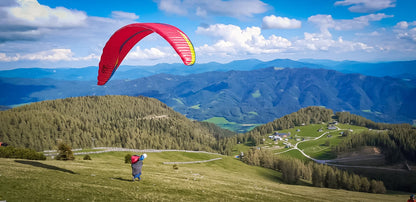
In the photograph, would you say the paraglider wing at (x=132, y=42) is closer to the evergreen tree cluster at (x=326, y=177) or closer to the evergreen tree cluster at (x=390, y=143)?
the evergreen tree cluster at (x=326, y=177)

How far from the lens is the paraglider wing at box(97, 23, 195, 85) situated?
78.4 ft

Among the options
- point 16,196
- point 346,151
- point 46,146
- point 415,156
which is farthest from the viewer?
point 346,151

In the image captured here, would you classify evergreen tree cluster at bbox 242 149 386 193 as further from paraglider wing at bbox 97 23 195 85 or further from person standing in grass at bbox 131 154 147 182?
paraglider wing at bbox 97 23 195 85

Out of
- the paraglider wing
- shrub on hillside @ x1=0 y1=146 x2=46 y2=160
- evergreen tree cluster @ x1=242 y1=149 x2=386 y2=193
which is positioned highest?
the paraglider wing

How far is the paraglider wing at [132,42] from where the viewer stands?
2389 centimetres

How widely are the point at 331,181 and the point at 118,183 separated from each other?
87311 mm

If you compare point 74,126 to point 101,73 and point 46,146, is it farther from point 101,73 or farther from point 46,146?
point 101,73

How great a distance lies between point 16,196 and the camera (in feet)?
52.8

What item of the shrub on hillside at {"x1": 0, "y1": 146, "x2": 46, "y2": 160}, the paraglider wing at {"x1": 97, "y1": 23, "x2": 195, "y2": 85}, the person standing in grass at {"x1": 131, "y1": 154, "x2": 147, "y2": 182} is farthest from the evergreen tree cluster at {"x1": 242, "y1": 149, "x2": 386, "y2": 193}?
the shrub on hillside at {"x1": 0, "y1": 146, "x2": 46, "y2": 160}

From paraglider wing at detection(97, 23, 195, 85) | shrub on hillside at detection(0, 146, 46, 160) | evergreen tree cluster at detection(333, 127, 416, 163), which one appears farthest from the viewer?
evergreen tree cluster at detection(333, 127, 416, 163)

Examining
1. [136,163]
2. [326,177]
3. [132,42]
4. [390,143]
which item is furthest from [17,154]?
[390,143]

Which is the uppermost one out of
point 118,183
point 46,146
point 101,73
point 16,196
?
point 101,73

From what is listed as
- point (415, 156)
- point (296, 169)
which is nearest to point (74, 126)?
point (296, 169)

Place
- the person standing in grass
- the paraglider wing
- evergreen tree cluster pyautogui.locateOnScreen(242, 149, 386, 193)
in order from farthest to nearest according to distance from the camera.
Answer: evergreen tree cluster pyautogui.locateOnScreen(242, 149, 386, 193)
the person standing in grass
the paraglider wing
